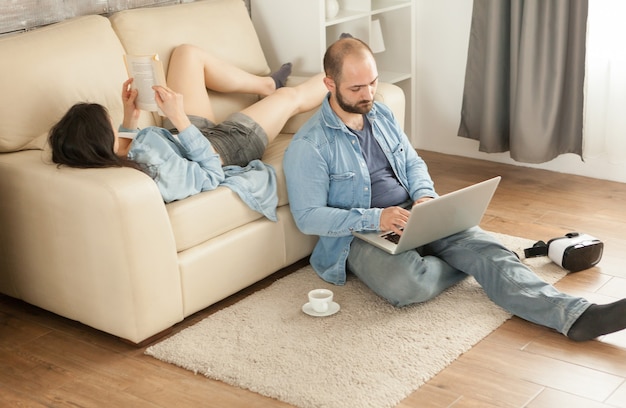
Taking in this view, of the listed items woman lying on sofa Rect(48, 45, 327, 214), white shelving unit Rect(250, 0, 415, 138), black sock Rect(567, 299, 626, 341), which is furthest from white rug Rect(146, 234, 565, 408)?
white shelving unit Rect(250, 0, 415, 138)

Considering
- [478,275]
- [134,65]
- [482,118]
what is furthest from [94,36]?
[482,118]

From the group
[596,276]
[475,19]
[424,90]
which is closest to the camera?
[596,276]

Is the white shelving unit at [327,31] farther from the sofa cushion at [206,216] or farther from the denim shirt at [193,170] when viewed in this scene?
the sofa cushion at [206,216]

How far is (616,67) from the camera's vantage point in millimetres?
3998

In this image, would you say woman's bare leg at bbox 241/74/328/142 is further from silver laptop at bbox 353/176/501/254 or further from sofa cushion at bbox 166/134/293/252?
silver laptop at bbox 353/176/501/254

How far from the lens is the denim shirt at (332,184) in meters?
3.03

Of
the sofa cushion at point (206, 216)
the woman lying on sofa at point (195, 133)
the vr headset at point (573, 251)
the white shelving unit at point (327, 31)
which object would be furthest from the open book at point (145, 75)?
the vr headset at point (573, 251)

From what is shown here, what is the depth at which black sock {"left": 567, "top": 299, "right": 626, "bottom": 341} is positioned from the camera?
2625mm

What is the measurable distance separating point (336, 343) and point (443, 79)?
2255 mm

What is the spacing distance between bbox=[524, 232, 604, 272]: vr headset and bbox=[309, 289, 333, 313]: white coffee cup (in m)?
0.82

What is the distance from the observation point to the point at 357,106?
303 centimetres

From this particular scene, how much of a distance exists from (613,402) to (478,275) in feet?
2.25

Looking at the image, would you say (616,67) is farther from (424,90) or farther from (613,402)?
(613,402)

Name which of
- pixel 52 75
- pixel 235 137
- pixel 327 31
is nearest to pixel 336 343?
pixel 235 137
